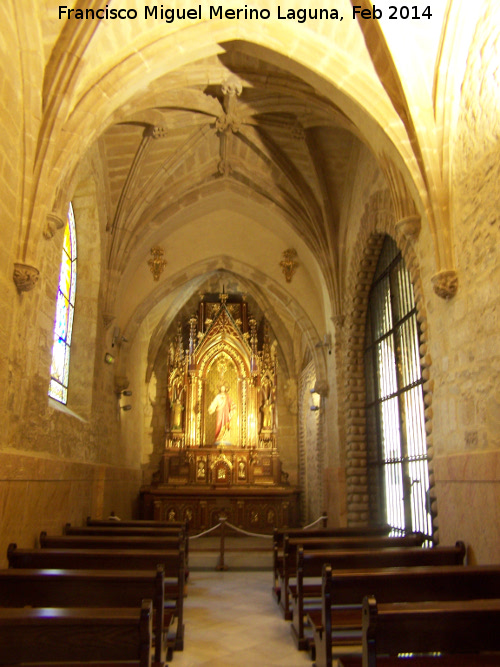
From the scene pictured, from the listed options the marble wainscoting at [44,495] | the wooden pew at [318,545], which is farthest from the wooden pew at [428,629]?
the marble wainscoting at [44,495]

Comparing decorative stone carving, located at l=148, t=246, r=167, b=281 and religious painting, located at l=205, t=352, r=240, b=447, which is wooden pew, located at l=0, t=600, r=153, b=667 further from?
religious painting, located at l=205, t=352, r=240, b=447

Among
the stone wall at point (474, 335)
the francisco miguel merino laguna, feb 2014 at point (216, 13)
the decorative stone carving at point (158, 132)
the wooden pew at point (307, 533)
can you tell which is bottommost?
the wooden pew at point (307, 533)

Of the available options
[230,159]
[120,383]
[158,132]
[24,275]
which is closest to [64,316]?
[120,383]

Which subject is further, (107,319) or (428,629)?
(107,319)

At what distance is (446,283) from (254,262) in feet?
24.9

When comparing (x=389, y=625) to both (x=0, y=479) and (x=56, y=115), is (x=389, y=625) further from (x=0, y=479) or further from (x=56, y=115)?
(x=56, y=115)

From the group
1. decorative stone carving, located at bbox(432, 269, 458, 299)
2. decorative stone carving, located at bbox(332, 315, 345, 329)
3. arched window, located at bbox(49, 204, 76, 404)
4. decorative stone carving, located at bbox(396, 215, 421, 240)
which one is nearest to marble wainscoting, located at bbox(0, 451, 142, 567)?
arched window, located at bbox(49, 204, 76, 404)

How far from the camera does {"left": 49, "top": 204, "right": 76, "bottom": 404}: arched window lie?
361 inches

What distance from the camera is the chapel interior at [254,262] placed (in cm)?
577

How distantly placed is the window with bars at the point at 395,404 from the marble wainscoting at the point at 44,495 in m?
4.95

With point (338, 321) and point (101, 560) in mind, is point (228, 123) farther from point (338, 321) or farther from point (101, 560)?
point (101, 560)

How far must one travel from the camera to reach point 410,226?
21.6ft

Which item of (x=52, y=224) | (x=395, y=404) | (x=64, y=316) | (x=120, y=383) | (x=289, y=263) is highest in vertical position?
(x=289, y=263)

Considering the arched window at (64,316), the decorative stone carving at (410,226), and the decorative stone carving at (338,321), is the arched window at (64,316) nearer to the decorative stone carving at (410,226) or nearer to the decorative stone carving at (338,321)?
the decorative stone carving at (338,321)
